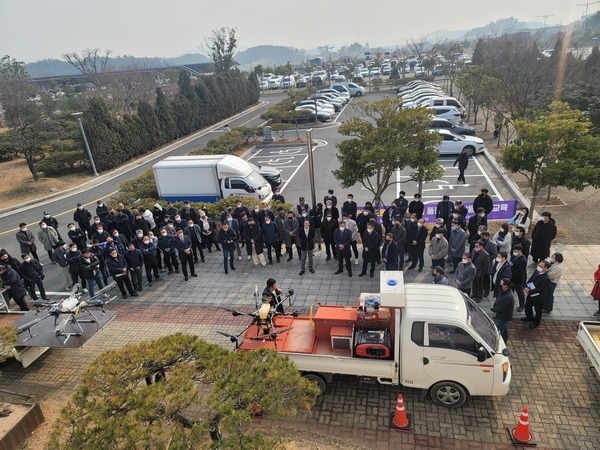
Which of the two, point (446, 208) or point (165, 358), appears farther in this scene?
point (446, 208)

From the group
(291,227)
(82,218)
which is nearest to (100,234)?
(82,218)

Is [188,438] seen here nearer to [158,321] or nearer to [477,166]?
[158,321]

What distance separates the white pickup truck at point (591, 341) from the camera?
6633mm

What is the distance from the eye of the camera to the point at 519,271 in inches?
342

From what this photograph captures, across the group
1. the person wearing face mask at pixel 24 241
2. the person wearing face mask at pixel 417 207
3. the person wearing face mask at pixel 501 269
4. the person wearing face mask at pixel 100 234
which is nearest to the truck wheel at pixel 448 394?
the person wearing face mask at pixel 501 269

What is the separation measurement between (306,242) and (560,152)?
741 centimetres

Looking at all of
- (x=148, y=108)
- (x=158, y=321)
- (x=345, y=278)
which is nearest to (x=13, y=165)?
(x=148, y=108)

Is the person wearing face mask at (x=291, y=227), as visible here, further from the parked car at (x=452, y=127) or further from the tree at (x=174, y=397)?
the parked car at (x=452, y=127)

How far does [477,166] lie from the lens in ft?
69.1

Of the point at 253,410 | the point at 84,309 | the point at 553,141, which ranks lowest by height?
the point at 84,309

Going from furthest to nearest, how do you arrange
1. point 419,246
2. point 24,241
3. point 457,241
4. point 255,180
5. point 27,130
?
1. point 27,130
2. point 255,180
3. point 24,241
4. point 419,246
5. point 457,241

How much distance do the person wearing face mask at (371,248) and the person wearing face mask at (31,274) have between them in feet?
28.2

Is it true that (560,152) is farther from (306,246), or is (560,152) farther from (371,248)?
(306,246)

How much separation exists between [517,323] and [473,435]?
3.25 meters
